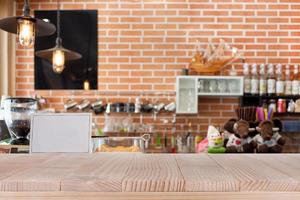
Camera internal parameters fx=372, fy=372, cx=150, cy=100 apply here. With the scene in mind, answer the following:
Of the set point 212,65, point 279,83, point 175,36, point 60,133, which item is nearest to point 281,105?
point 279,83

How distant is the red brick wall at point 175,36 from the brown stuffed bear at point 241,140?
114cm

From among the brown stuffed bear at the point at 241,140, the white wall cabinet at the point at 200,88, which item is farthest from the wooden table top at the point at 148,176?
the white wall cabinet at the point at 200,88

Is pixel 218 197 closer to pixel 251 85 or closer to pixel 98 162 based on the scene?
pixel 98 162

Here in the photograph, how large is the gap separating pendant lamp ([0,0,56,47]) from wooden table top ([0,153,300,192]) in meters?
1.39

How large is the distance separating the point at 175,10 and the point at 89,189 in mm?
3028

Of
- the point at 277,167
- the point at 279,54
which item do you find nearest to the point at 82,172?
the point at 277,167

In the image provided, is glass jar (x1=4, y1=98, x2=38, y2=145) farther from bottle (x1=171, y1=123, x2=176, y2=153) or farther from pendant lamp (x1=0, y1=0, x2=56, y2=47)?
bottle (x1=171, y1=123, x2=176, y2=153)

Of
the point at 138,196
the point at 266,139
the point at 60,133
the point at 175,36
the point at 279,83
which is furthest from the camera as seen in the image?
the point at 175,36

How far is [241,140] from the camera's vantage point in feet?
7.16

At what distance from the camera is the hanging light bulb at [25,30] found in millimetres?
1872

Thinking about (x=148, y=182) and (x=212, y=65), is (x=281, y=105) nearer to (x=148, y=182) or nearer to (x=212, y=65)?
(x=212, y=65)

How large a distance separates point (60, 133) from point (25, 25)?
3.60ft

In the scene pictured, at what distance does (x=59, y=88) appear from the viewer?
3.39 meters

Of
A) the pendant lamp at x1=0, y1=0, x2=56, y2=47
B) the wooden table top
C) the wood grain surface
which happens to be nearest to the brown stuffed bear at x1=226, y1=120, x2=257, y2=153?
the pendant lamp at x1=0, y1=0, x2=56, y2=47
